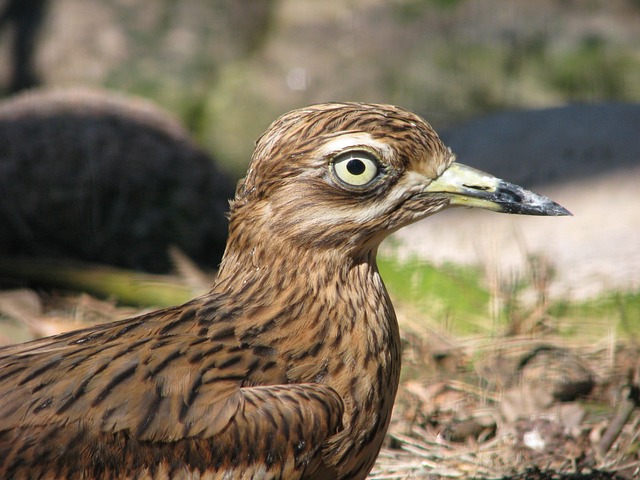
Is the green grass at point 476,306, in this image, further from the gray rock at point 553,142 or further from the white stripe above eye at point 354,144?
the white stripe above eye at point 354,144

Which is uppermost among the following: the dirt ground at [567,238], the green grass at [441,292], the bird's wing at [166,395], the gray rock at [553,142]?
the gray rock at [553,142]

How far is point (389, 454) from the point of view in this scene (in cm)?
397

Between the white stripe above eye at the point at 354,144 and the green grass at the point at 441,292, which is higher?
the white stripe above eye at the point at 354,144

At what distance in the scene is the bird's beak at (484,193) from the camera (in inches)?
119

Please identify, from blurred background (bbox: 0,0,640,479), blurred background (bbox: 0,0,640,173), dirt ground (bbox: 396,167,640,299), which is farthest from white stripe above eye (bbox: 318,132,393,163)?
blurred background (bbox: 0,0,640,173)

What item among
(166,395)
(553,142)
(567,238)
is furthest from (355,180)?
(553,142)

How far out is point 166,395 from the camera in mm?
2773

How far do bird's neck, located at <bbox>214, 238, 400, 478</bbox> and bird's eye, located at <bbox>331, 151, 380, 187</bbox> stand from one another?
25 cm

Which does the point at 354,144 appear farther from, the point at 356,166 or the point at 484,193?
the point at 484,193

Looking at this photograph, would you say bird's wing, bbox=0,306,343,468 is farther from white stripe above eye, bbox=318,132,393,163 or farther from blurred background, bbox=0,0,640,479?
blurred background, bbox=0,0,640,479

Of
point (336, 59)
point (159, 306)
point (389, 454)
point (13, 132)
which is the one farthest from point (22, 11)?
point (389, 454)

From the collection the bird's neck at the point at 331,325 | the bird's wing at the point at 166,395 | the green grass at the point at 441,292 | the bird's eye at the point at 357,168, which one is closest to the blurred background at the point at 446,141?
the green grass at the point at 441,292

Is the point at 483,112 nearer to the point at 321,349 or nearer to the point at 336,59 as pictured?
the point at 336,59

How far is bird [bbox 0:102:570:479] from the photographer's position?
2.71m
